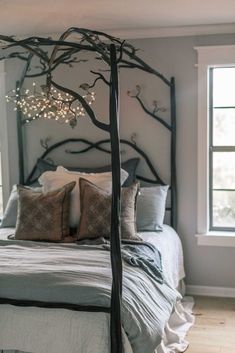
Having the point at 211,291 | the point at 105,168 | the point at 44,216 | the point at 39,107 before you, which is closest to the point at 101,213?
the point at 44,216

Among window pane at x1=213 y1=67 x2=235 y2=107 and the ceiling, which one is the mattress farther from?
window pane at x1=213 y1=67 x2=235 y2=107

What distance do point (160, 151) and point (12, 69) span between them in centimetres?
162

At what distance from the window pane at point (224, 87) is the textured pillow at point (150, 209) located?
3.14 feet

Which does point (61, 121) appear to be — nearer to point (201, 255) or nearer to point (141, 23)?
point (141, 23)

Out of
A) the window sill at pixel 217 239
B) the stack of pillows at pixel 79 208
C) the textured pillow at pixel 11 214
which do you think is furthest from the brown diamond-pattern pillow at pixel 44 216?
the window sill at pixel 217 239

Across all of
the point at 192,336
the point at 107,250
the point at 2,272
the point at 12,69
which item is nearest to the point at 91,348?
the point at 2,272

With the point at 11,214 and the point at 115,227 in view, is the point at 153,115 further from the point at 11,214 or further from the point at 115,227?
the point at 115,227

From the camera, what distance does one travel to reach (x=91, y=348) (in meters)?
2.37

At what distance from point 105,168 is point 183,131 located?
772 millimetres

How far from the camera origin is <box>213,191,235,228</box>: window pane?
4254 mm

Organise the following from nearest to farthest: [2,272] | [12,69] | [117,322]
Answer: [117,322] → [2,272] → [12,69]

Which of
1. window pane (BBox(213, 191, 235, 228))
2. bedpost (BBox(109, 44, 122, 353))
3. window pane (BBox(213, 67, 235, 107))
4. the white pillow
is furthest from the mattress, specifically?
window pane (BBox(213, 67, 235, 107))

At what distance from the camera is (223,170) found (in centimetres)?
425

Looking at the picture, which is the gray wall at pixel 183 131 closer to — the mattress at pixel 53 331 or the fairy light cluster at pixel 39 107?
the fairy light cluster at pixel 39 107
